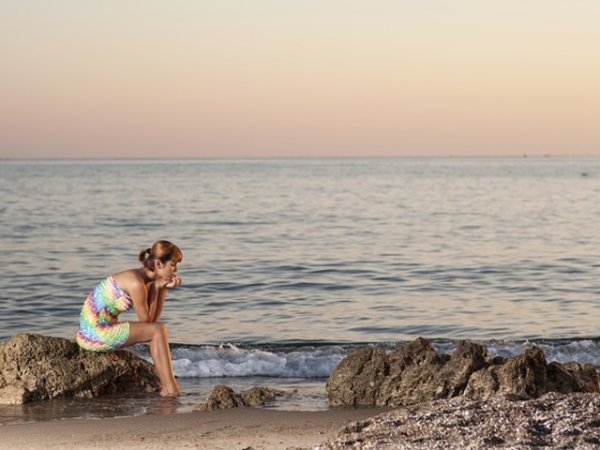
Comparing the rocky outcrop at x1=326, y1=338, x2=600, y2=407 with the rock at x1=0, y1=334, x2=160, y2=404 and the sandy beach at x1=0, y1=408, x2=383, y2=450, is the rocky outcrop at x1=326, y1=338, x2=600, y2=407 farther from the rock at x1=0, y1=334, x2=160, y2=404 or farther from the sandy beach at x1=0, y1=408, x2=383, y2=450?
the rock at x1=0, y1=334, x2=160, y2=404

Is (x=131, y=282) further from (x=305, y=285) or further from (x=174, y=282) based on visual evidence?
(x=305, y=285)

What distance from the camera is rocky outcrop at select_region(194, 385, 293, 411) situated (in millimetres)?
9633

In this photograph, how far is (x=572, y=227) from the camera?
36625 mm

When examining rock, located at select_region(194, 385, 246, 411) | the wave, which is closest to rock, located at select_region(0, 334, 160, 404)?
rock, located at select_region(194, 385, 246, 411)

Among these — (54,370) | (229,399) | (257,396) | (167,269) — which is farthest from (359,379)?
(54,370)

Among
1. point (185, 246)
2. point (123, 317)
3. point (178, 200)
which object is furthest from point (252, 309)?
point (178, 200)

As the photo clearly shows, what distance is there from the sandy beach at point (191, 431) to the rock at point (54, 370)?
5.04 ft

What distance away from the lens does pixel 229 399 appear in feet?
31.8

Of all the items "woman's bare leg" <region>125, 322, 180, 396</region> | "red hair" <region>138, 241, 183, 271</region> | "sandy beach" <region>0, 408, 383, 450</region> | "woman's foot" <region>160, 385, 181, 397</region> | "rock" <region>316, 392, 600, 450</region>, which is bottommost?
"woman's foot" <region>160, 385, 181, 397</region>

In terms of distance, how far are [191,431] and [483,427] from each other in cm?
248

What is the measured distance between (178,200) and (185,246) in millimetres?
25031

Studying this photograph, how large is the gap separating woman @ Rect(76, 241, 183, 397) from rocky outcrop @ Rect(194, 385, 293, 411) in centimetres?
97

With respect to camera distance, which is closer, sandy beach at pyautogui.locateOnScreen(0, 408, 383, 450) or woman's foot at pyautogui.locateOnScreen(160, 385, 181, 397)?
sandy beach at pyautogui.locateOnScreen(0, 408, 383, 450)

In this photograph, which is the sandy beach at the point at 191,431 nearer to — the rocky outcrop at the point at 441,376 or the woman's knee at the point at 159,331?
the rocky outcrop at the point at 441,376
